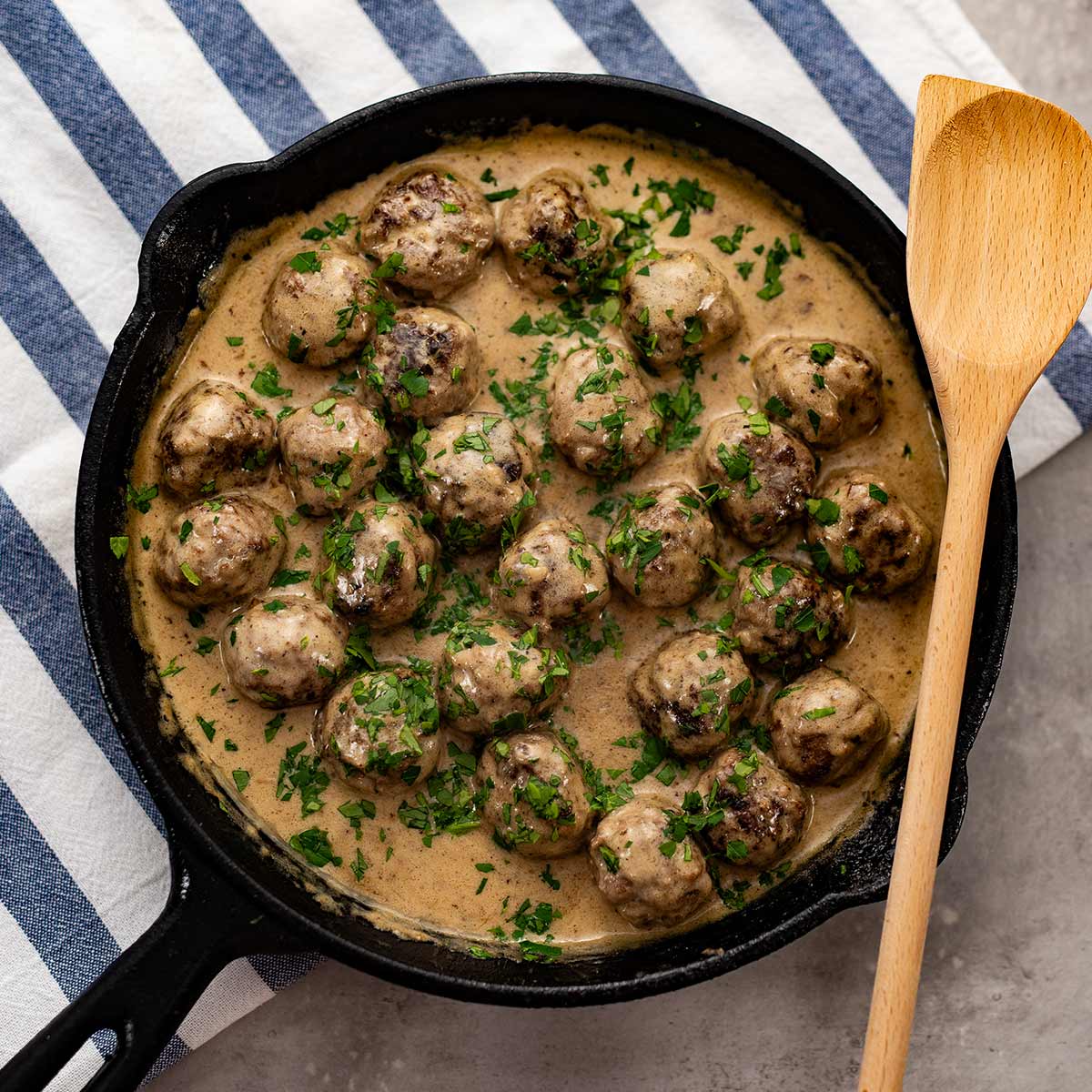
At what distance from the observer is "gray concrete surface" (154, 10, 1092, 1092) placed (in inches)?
128

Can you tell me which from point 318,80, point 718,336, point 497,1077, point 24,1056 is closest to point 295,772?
point 24,1056

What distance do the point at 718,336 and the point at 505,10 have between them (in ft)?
3.84

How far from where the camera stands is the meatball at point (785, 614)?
9.20 ft

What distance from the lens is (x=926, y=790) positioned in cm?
258

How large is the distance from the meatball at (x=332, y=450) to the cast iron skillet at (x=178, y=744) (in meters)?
0.42

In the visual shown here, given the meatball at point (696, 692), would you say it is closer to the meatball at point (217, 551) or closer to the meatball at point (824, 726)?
the meatball at point (824, 726)

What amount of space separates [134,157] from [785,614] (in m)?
2.12

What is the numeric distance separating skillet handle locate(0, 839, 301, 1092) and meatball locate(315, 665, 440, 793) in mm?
384

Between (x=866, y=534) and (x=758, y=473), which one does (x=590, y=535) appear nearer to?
(x=758, y=473)

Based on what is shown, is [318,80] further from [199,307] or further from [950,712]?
[950,712]

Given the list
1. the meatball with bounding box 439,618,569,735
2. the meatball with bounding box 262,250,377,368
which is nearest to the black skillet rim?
the meatball with bounding box 262,250,377,368

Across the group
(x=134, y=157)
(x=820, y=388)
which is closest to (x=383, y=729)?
(x=820, y=388)

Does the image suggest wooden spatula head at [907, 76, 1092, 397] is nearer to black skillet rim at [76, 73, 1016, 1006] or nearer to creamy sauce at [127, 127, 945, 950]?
black skillet rim at [76, 73, 1016, 1006]

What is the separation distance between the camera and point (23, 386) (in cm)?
318
